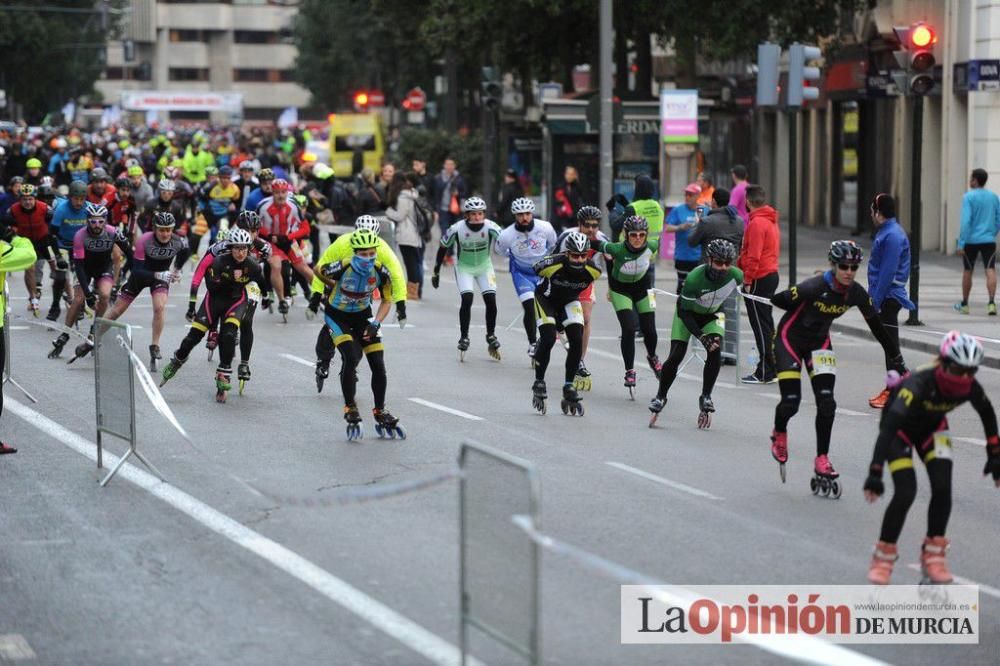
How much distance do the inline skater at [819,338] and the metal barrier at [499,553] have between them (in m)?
5.08

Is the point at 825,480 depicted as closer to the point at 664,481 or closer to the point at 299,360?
the point at 664,481

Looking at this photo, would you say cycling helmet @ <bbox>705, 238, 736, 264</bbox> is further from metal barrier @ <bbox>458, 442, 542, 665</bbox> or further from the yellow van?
the yellow van

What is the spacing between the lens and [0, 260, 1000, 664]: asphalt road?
8555 mm

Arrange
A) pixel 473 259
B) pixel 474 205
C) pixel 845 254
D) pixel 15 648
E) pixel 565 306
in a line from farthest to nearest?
pixel 473 259, pixel 474 205, pixel 565 306, pixel 845 254, pixel 15 648

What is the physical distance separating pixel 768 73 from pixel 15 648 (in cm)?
1647

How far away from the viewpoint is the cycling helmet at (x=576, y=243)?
15.6 meters

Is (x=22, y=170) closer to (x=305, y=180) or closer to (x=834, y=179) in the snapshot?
(x=305, y=180)

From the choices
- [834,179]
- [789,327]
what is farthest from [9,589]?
[834,179]

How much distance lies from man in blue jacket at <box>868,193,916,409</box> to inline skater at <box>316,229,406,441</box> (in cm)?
461

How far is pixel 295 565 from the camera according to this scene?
32.4ft

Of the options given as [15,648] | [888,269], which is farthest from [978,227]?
[15,648]

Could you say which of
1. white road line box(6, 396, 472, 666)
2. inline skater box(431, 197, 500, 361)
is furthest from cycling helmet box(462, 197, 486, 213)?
white road line box(6, 396, 472, 666)

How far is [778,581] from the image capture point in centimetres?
966

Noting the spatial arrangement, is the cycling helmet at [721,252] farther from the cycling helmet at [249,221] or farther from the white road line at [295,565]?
the cycling helmet at [249,221]
